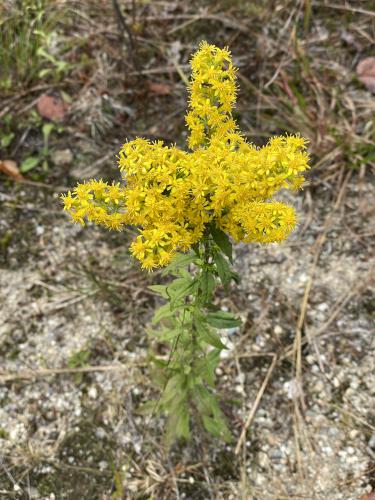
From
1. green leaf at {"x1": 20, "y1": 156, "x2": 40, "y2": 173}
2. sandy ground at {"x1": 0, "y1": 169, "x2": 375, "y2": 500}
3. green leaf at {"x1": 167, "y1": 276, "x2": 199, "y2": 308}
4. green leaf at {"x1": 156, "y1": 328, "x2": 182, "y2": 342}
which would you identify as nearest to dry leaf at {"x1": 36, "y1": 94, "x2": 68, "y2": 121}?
green leaf at {"x1": 20, "y1": 156, "x2": 40, "y2": 173}

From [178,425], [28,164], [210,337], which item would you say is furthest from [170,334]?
[28,164]

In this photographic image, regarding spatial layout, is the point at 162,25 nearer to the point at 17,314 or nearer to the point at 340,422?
the point at 17,314

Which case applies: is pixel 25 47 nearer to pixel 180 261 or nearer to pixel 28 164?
pixel 28 164

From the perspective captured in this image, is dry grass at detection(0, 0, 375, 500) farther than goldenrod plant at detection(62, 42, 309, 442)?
Yes

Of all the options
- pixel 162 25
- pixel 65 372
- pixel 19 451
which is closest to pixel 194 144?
pixel 65 372

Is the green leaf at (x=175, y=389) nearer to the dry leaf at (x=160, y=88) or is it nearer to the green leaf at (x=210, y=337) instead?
the green leaf at (x=210, y=337)

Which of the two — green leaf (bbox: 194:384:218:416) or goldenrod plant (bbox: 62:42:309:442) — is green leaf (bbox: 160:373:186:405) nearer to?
green leaf (bbox: 194:384:218:416)
